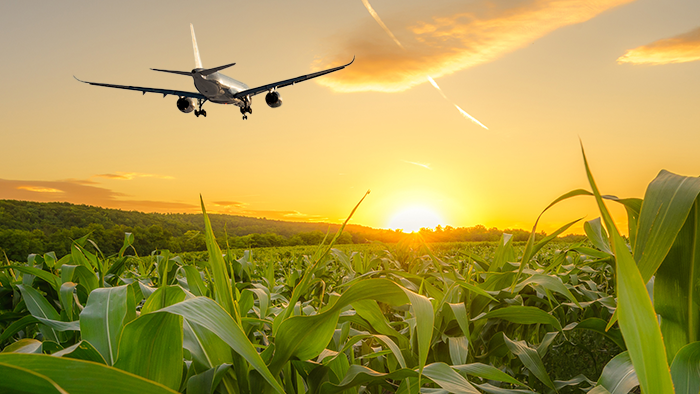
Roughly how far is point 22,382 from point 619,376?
3.93 feet

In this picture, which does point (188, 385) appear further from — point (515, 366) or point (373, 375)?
point (515, 366)

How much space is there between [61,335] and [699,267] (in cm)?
211

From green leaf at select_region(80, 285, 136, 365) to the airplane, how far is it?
25572 millimetres

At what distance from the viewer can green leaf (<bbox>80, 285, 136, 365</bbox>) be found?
0.94 m

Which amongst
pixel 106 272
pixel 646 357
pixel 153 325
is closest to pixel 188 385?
pixel 153 325

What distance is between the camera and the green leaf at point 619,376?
903 millimetres

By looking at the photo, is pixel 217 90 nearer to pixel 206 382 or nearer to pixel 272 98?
pixel 272 98

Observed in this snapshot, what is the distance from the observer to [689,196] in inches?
25.9

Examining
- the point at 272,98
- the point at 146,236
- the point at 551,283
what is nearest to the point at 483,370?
the point at 551,283

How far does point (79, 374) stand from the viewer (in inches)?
16.2

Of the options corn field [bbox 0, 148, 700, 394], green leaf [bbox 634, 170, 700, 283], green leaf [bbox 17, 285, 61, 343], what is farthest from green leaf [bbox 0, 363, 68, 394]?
green leaf [bbox 17, 285, 61, 343]

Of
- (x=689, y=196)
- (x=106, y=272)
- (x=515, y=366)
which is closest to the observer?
(x=689, y=196)

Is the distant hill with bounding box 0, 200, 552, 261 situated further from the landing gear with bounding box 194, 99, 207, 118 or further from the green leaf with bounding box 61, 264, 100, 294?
the landing gear with bounding box 194, 99, 207, 118

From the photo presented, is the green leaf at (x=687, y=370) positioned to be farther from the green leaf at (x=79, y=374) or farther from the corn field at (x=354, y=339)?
the green leaf at (x=79, y=374)
